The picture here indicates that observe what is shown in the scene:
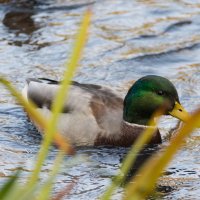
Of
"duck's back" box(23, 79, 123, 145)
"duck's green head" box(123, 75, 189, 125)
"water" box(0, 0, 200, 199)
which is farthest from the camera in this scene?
"duck's back" box(23, 79, 123, 145)

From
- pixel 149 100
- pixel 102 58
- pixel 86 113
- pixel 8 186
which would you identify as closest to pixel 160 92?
pixel 149 100

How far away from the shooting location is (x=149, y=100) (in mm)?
7316

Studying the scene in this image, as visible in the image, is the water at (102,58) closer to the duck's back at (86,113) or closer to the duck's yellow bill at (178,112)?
the duck's back at (86,113)

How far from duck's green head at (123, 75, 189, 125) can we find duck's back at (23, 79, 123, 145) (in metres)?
0.16

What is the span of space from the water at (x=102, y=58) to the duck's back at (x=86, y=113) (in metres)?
0.16

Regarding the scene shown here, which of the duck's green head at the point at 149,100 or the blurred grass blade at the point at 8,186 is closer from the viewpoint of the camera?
the blurred grass blade at the point at 8,186

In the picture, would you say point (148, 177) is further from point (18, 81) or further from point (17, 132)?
point (18, 81)

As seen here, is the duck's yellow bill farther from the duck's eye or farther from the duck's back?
the duck's back

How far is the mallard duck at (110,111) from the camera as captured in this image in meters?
7.18

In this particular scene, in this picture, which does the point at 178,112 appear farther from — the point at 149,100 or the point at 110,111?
the point at 110,111

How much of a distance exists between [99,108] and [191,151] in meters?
0.94

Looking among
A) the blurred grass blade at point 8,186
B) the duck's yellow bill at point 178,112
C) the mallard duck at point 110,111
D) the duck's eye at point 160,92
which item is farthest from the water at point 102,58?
the blurred grass blade at point 8,186

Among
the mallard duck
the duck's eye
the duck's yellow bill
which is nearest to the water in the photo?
the mallard duck

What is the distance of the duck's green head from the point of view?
A: 23.4 feet
